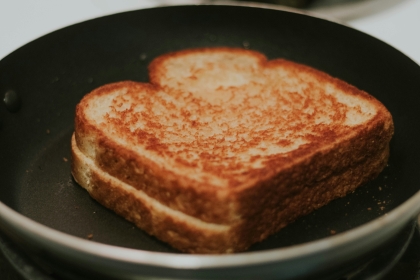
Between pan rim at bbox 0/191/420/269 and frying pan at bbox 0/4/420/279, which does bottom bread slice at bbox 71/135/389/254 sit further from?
pan rim at bbox 0/191/420/269

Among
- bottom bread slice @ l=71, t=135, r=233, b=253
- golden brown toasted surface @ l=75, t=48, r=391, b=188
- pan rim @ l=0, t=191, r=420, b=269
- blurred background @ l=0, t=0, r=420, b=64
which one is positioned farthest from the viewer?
blurred background @ l=0, t=0, r=420, b=64

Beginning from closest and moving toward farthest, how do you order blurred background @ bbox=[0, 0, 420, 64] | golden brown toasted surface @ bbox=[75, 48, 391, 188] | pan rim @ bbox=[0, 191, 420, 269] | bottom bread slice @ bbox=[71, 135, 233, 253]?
pan rim @ bbox=[0, 191, 420, 269], bottom bread slice @ bbox=[71, 135, 233, 253], golden brown toasted surface @ bbox=[75, 48, 391, 188], blurred background @ bbox=[0, 0, 420, 64]

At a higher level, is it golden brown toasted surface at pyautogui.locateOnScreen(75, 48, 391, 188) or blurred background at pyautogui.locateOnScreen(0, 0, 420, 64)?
blurred background at pyautogui.locateOnScreen(0, 0, 420, 64)

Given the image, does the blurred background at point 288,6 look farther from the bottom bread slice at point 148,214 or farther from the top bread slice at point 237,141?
the bottom bread slice at point 148,214

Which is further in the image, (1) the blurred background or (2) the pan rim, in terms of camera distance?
(1) the blurred background

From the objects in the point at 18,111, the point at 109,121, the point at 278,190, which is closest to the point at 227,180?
the point at 278,190

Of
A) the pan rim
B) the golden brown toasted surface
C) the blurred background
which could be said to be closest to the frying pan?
the pan rim

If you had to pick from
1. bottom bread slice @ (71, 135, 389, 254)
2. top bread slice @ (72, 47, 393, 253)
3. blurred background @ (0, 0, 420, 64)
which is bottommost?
bottom bread slice @ (71, 135, 389, 254)
